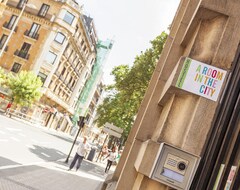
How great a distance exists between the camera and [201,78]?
222 centimetres

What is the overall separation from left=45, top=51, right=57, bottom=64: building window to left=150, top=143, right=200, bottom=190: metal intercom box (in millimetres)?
44810

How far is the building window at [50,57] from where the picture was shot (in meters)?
45.3

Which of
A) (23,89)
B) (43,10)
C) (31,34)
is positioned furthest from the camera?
(43,10)

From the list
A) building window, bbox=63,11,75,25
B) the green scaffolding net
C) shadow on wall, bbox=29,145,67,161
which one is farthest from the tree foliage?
the green scaffolding net

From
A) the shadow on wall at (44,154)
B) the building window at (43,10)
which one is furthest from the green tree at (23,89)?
the shadow on wall at (44,154)

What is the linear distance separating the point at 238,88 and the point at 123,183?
183 centimetres

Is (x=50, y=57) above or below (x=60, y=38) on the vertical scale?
below

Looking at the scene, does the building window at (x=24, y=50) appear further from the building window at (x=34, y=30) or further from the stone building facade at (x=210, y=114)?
the stone building facade at (x=210, y=114)

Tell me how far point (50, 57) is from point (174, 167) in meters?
45.0

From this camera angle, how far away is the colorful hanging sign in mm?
2145

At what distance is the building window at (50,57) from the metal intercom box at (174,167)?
4481 cm

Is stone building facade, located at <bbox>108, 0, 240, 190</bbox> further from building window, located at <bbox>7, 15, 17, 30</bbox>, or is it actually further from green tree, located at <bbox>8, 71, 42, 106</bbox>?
building window, located at <bbox>7, 15, 17, 30</bbox>

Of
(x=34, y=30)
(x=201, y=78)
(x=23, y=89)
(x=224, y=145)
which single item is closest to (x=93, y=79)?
(x=34, y=30)

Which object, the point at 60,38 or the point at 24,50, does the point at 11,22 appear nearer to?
the point at 24,50
